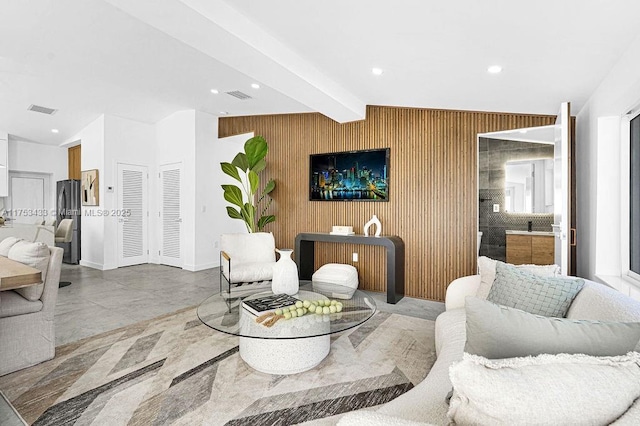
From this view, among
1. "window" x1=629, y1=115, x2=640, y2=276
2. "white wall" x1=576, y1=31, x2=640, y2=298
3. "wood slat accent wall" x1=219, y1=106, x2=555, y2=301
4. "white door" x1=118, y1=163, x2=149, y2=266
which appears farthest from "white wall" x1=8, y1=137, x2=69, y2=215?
Answer: "window" x1=629, y1=115, x2=640, y2=276

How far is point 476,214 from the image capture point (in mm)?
4039

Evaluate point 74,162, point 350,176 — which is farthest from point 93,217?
point 350,176

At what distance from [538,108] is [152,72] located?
14.3 ft

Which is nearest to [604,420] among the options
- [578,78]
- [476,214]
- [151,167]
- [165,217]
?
[578,78]

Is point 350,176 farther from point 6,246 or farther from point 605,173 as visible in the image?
point 6,246

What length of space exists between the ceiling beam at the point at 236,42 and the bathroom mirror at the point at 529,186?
213 centimetres

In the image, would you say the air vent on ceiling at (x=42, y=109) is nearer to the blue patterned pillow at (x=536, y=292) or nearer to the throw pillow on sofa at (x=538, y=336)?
the blue patterned pillow at (x=536, y=292)

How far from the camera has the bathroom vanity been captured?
3587 millimetres

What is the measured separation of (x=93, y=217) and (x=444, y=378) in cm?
685

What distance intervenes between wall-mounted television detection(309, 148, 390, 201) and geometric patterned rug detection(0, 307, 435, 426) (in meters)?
2.19

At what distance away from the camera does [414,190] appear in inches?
173

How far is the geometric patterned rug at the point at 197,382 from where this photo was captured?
6.07 ft

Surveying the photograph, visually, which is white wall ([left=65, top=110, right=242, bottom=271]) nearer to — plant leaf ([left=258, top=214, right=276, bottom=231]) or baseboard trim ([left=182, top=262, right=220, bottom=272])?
baseboard trim ([left=182, top=262, right=220, bottom=272])

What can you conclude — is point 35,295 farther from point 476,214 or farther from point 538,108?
point 538,108
